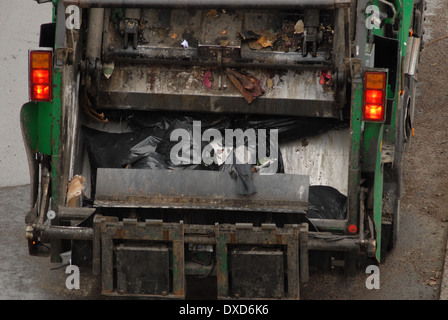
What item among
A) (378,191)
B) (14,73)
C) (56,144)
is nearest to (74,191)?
(56,144)

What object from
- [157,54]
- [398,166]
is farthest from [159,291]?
[398,166]

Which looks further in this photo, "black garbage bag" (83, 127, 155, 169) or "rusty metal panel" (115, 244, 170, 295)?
"black garbage bag" (83, 127, 155, 169)

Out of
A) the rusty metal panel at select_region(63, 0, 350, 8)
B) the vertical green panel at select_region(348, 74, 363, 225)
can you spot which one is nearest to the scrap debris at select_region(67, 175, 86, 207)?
the rusty metal panel at select_region(63, 0, 350, 8)

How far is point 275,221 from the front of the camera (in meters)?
4.66

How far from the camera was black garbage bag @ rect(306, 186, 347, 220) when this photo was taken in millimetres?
4973

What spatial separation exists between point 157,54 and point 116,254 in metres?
1.40

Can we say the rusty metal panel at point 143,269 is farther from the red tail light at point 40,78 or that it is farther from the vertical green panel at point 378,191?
the vertical green panel at point 378,191

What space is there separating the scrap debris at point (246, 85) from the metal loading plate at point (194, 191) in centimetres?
81

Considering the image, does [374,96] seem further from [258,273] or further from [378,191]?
[258,273]

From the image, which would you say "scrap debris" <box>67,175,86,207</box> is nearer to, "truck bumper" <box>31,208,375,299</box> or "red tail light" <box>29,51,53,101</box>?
"truck bumper" <box>31,208,375,299</box>

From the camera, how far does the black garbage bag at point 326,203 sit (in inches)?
196

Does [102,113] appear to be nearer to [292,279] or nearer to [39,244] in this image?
[39,244]

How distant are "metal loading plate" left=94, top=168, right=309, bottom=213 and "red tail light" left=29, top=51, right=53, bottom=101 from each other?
0.57 m

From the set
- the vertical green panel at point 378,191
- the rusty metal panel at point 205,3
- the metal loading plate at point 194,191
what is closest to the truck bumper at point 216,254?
the metal loading plate at point 194,191
